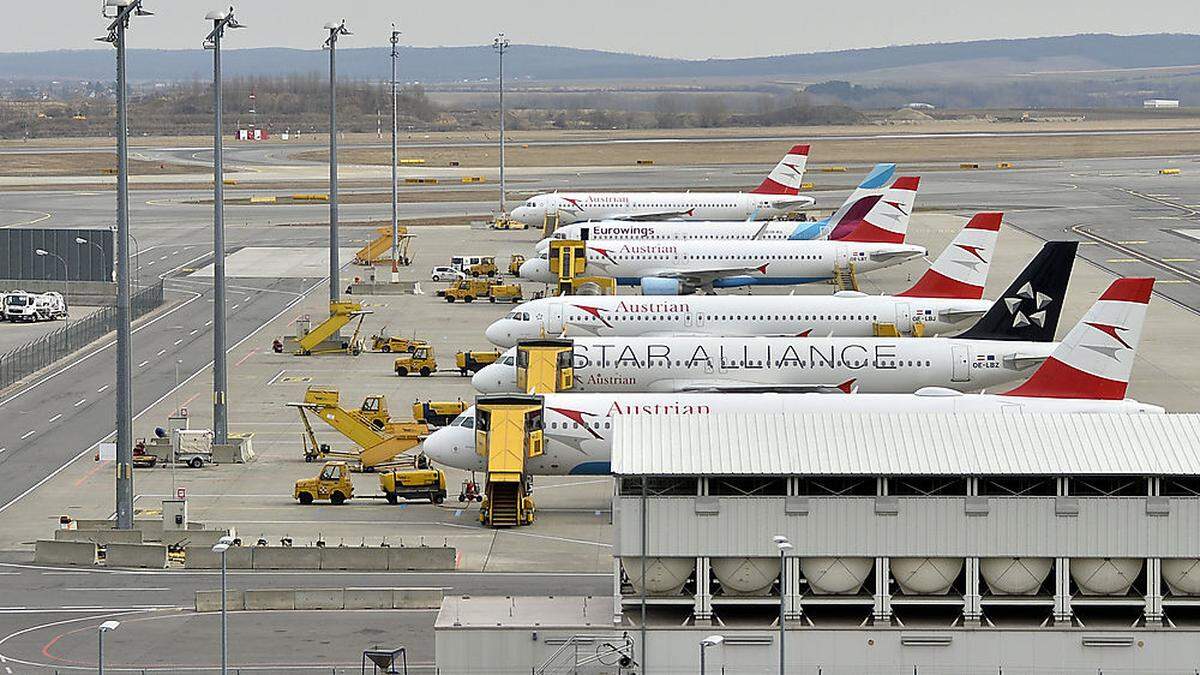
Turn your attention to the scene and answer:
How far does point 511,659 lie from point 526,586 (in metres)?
15.5

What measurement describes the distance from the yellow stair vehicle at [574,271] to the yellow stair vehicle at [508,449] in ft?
171

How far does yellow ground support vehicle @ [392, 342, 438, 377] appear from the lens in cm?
11031

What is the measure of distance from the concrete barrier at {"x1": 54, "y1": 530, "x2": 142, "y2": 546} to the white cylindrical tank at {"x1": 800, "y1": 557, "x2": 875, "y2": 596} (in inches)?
1164

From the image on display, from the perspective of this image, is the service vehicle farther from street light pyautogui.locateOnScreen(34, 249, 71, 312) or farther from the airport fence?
street light pyautogui.locateOnScreen(34, 249, 71, 312)

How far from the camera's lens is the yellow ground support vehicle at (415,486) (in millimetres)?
78625

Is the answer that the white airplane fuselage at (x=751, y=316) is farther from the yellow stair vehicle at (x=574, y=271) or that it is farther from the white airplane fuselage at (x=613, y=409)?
the white airplane fuselage at (x=613, y=409)

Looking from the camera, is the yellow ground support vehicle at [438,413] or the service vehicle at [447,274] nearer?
the yellow ground support vehicle at [438,413]

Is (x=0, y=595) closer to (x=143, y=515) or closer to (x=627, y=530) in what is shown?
(x=143, y=515)

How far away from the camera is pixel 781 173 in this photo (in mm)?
183250

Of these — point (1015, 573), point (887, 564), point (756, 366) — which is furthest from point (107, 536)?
point (1015, 573)

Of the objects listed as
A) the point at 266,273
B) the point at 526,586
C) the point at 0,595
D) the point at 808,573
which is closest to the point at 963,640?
the point at 808,573

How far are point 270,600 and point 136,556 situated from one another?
30.3 feet

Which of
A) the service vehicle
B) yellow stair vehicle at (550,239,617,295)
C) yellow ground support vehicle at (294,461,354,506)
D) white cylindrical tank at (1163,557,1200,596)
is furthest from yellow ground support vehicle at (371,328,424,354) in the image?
white cylindrical tank at (1163,557,1200,596)

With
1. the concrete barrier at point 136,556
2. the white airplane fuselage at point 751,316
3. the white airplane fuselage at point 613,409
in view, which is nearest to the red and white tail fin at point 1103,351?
the white airplane fuselage at point 613,409
